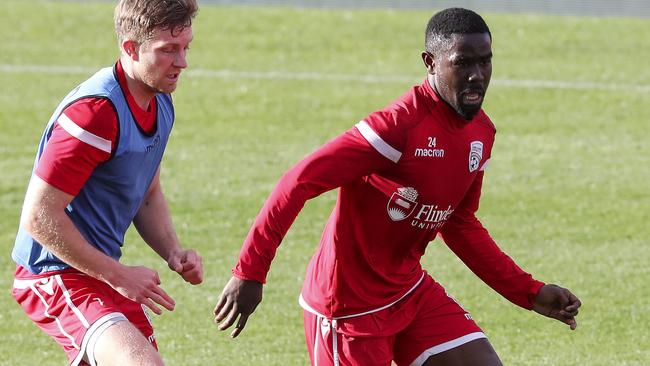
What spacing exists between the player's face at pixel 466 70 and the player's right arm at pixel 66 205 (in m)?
1.57

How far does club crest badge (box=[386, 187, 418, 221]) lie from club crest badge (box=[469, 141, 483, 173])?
32 cm

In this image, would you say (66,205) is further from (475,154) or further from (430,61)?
(475,154)

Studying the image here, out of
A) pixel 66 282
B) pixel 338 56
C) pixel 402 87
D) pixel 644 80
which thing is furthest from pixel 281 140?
pixel 66 282

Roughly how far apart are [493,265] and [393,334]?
2.23 feet

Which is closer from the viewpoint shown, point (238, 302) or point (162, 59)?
point (238, 302)

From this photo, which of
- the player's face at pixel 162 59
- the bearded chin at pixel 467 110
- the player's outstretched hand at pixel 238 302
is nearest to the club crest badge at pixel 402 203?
the bearded chin at pixel 467 110

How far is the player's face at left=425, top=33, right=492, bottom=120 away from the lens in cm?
575

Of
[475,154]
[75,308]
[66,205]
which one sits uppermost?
[475,154]

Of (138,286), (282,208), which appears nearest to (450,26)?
(282,208)

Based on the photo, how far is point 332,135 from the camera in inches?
599

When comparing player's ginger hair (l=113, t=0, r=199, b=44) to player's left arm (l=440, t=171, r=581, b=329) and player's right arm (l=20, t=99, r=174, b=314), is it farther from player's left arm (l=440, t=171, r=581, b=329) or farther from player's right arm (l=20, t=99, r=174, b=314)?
player's left arm (l=440, t=171, r=581, b=329)

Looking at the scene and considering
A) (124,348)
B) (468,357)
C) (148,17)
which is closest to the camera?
(124,348)

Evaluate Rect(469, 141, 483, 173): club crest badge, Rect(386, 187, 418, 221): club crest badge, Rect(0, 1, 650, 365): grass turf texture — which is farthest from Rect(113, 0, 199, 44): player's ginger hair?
Rect(0, 1, 650, 365): grass turf texture

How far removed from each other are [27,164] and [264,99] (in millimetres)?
3924
